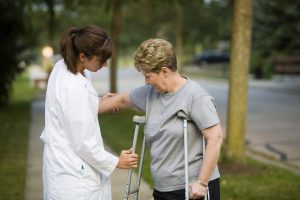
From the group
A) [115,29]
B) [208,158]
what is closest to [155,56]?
[208,158]

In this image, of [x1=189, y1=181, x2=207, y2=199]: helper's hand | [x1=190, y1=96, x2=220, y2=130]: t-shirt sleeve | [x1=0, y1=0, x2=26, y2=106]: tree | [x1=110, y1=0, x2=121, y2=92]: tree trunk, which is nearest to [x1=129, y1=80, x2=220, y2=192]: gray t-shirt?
[x1=190, y1=96, x2=220, y2=130]: t-shirt sleeve

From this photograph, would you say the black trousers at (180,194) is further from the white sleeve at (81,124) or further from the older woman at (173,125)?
the white sleeve at (81,124)

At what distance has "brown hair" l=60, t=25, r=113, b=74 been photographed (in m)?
3.19

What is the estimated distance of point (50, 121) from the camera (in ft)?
10.7

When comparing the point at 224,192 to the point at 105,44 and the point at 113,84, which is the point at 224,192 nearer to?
the point at 105,44

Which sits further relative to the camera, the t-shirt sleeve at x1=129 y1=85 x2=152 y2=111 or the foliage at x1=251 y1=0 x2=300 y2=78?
the foliage at x1=251 y1=0 x2=300 y2=78

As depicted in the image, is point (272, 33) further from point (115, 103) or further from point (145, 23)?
point (115, 103)

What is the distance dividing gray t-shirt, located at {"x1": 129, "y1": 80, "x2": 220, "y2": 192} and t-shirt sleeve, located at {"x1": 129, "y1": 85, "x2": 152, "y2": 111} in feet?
0.32

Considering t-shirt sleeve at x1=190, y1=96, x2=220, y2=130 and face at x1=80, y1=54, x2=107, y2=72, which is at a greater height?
face at x1=80, y1=54, x2=107, y2=72

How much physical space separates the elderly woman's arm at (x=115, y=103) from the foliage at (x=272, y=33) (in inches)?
1161

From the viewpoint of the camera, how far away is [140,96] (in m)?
3.68

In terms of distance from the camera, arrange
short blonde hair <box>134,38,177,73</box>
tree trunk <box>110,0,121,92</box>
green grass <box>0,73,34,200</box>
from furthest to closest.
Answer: tree trunk <box>110,0,121,92</box>
green grass <box>0,73,34,200</box>
short blonde hair <box>134,38,177,73</box>

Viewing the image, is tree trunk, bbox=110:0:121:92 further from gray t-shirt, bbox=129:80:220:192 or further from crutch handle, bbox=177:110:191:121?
crutch handle, bbox=177:110:191:121

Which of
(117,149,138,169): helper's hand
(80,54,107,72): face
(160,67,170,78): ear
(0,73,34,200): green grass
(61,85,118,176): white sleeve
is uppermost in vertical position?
(80,54,107,72): face
